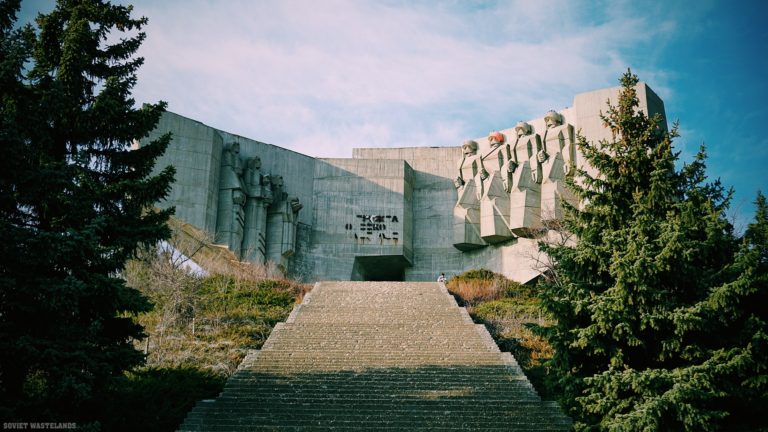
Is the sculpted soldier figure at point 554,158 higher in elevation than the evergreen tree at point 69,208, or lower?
higher

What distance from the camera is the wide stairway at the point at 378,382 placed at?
12.6 metres

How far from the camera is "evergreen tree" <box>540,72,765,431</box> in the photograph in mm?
9859

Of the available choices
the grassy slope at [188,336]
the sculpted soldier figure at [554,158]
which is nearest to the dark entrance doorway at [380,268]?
the grassy slope at [188,336]

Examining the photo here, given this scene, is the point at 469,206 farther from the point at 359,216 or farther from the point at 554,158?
the point at 359,216

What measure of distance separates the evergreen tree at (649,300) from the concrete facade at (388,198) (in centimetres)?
1615

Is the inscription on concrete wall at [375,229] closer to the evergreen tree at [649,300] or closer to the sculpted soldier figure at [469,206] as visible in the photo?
the sculpted soldier figure at [469,206]

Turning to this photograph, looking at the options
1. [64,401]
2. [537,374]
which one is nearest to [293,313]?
[537,374]

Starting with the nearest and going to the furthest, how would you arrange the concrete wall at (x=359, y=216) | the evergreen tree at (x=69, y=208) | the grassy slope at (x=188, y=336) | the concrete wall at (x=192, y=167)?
1. the evergreen tree at (x=69, y=208)
2. the grassy slope at (x=188, y=336)
3. the concrete wall at (x=192, y=167)
4. the concrete wall at (x=359, y=216)

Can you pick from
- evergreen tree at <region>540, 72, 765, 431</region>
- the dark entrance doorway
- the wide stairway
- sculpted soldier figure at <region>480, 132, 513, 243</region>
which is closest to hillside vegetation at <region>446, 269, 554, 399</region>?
the wide stairway

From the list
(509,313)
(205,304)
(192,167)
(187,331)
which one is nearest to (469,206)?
(509,313)

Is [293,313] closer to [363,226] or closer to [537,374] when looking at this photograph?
[537,374]

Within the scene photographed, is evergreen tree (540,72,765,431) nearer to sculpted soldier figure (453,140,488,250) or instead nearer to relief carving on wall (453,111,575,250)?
relief carving on wall (453,111,575,250)

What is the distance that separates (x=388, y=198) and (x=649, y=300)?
77.0ft

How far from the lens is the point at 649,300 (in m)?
10.6
